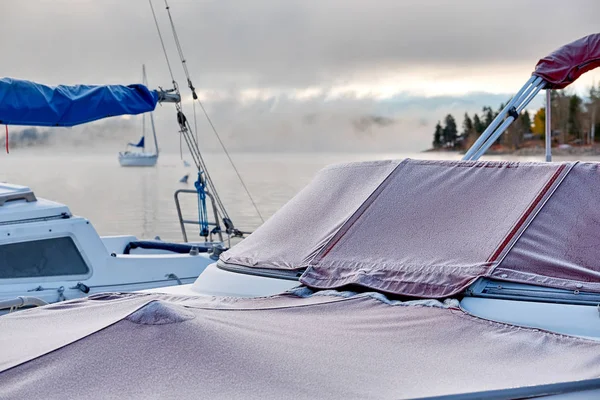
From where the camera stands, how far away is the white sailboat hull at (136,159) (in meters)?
79.9

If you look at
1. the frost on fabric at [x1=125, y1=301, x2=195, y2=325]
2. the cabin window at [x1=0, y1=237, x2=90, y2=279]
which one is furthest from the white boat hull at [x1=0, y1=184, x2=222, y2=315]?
the frost on fabric at [x1=125, y1=301, x2=195, y2=325]

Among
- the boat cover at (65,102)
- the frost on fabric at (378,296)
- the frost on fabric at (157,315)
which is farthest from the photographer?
the boat cover at (65,102)

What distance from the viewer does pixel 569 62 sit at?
6273 mm

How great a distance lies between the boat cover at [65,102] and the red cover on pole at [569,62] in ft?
17.8

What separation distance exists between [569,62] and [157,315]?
15.3 feet

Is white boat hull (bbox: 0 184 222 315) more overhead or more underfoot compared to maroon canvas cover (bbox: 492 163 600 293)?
more underfoot

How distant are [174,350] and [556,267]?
1755 mm

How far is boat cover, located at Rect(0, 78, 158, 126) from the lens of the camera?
8727 millimetres

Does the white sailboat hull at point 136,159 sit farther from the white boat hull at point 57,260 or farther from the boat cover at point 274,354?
the boat cover at point 274,354

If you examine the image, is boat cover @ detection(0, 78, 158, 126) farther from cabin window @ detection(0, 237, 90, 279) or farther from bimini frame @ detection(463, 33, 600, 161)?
bimini frame @ detection(463, 33, 600, 161)

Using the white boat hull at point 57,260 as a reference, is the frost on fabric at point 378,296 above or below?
above

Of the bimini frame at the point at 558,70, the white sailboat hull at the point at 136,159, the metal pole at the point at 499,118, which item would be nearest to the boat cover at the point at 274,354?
the metal pole at the point at 499,118

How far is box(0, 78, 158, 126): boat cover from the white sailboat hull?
70.8m

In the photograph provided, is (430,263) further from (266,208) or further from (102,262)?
(266,208)
